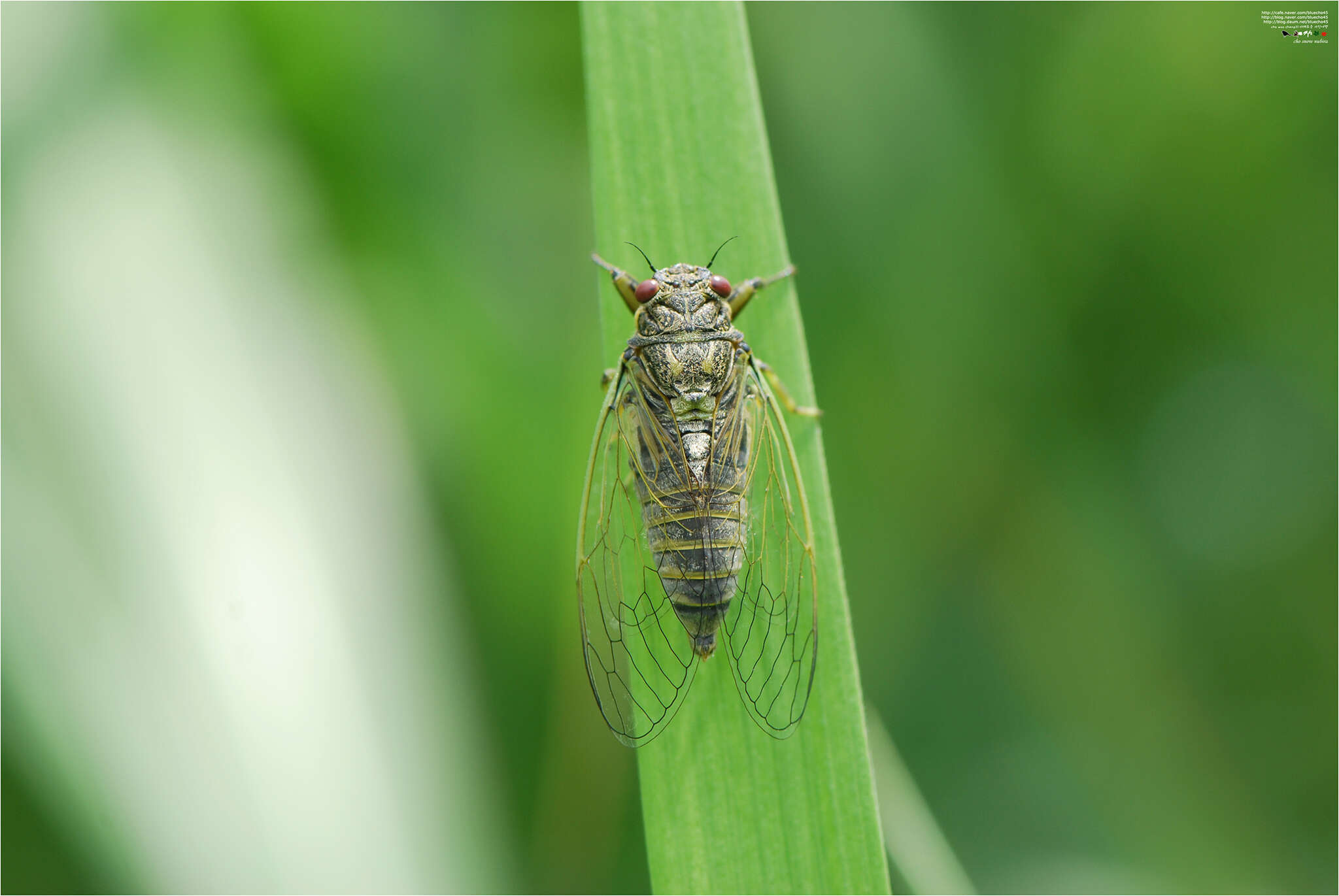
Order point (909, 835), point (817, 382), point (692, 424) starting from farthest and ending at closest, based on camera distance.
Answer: point (817, 382)
point (692, 424)
point (909, 835)

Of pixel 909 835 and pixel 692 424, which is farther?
pixel 692 424

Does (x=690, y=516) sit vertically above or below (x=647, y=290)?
below

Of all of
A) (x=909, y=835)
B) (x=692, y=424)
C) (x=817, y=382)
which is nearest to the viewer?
(x=909, y=835)

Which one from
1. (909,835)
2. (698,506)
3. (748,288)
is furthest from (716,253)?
(909,835)

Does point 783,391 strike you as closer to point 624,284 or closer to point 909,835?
point 624,284

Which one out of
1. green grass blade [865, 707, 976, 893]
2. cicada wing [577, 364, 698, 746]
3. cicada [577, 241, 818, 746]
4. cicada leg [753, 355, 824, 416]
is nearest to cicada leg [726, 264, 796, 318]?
cicada [577, 241, 818, 746]

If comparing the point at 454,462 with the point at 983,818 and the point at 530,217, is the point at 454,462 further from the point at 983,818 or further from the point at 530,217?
the point at 983,818

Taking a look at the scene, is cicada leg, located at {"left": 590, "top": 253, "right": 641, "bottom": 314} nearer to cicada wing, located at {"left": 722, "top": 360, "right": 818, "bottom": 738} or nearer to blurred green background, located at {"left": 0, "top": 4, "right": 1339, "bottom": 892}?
blurred green background, located at {"left": 0, "top": 4, "right": 1339, "bottom": 892}
